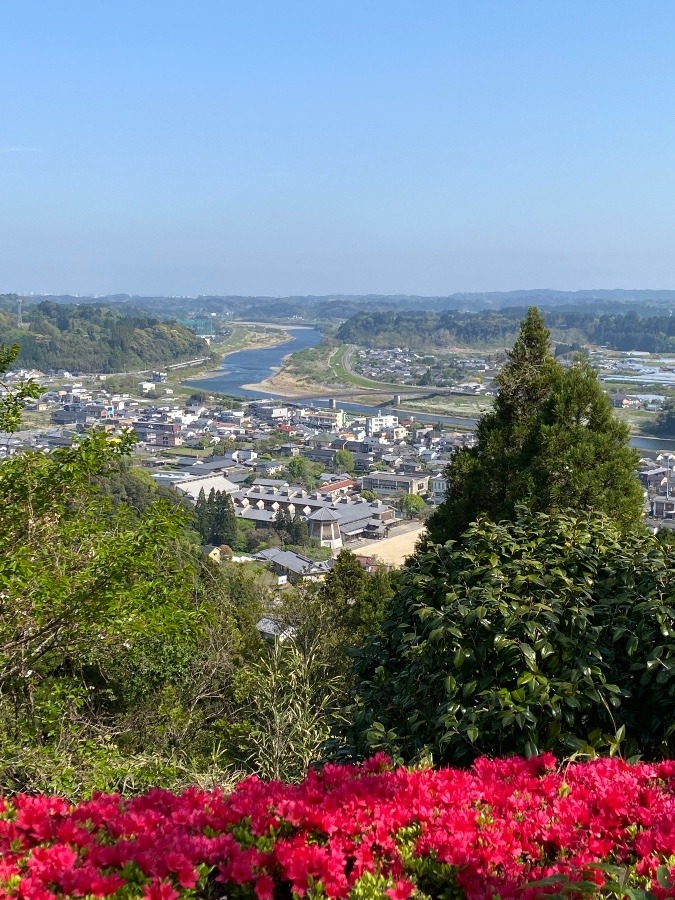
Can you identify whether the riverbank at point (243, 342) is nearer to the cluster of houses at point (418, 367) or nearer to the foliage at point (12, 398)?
the cluster of houses at point (418, 367)

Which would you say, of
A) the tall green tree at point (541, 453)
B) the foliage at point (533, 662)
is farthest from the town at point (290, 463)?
the foliage at point (533, 662)

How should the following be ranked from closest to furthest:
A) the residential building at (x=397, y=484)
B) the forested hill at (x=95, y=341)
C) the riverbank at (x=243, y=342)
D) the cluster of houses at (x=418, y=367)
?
the residential building at (x=397, y=484) → the cluster of houses at (x=418, y=367) → the forested hill at (x=95, y=341) → the riverbank at (x=243, y=342)

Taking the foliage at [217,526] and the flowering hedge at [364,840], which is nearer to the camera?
the flowering hedge at [364,840]

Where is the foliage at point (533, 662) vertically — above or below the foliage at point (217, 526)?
above

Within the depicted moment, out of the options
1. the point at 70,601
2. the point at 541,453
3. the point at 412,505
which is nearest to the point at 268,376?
the point at 412,505

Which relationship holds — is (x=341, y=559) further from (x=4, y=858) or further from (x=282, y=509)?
(x=282, y=509)

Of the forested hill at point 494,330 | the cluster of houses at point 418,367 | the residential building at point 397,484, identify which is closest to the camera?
the residential building at point 397,484

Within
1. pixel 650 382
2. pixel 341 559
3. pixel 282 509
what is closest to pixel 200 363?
pixel 650 382
